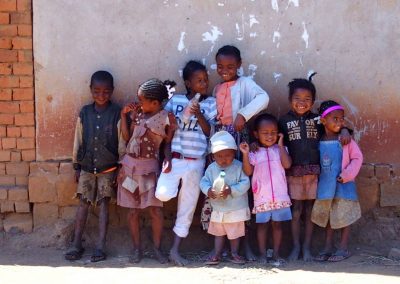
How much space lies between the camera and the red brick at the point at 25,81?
5422 mm

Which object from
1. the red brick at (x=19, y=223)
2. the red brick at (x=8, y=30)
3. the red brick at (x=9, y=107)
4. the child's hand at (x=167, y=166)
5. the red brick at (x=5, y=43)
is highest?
the red brick at (x=8, y=30)

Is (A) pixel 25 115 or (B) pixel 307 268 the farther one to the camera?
(A) pixel 25 115

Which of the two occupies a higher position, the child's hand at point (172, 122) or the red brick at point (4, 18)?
the red brick at point (4, 18)

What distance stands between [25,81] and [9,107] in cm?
25

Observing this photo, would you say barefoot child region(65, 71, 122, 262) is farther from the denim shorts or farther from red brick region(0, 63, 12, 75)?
the denim shorts

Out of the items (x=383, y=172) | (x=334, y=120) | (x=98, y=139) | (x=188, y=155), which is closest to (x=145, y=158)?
(x=188, y=155)

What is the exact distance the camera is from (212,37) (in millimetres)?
5426

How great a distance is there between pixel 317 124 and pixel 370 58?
30.2 inches

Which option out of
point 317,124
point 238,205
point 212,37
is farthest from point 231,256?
point 212,37

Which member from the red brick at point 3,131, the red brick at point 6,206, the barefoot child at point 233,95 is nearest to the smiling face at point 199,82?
the barefoot child at point 233,95

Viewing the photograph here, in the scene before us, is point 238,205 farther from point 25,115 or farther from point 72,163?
point 25,115

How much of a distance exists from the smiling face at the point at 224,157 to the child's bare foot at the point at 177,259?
0.77m

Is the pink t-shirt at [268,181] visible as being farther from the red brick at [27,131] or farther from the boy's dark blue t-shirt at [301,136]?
the red brick at [27,131]

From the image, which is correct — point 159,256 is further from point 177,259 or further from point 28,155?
point 28,155
